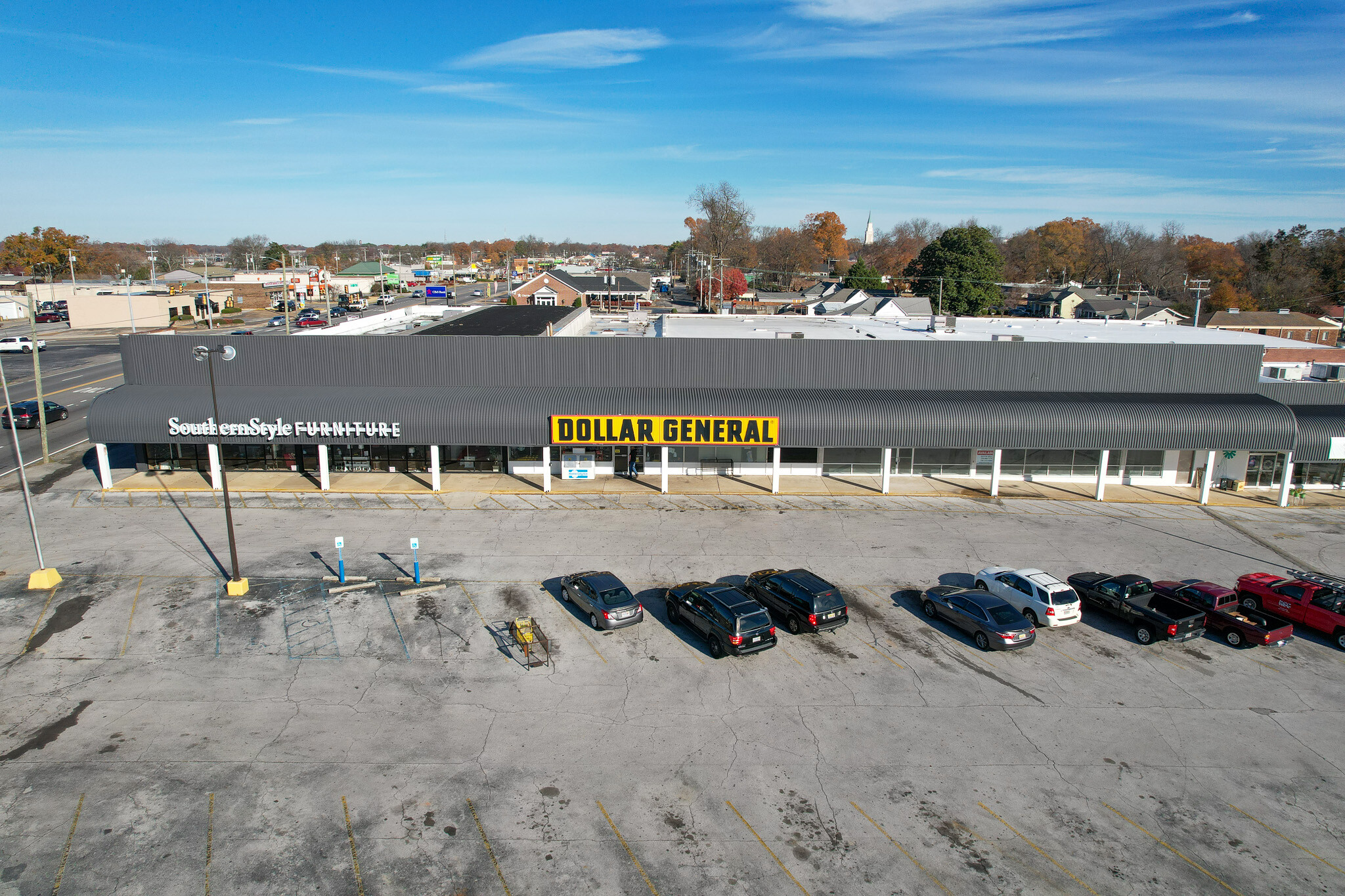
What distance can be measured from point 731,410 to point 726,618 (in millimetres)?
15837

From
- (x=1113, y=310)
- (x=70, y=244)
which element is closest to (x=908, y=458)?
(x=1113, y=310)

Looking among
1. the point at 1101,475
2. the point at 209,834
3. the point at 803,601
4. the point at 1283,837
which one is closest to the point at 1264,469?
the point at 1101,475

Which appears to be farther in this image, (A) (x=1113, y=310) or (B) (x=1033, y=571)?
(A) (x=1113, y=310)

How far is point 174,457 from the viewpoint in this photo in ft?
124

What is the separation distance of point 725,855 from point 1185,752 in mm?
11693

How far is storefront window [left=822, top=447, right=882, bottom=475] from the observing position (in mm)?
38531

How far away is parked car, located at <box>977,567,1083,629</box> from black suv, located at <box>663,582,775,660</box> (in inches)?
332

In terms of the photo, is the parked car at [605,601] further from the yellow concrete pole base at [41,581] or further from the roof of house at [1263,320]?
the roof of house at [1263,320]

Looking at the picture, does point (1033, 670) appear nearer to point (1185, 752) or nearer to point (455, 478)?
point (1185, 752)

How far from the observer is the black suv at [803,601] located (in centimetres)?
2242

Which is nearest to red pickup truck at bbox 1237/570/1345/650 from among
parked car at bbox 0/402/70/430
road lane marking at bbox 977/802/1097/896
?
road lane marking at bbox 977/802/1097/896

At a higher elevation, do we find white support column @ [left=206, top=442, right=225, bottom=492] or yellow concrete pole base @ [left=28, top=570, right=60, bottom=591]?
white support column @ [left=206, top=442, right=225, bottom=492]

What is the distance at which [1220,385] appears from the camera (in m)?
38.3

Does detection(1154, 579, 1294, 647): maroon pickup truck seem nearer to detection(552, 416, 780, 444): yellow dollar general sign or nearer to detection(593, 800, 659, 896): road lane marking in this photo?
detection(552, 416, 780, 444): yellow dollar general sign
